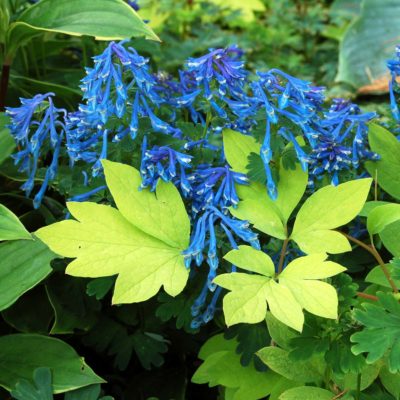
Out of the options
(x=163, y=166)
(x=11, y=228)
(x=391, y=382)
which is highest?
(x=163, y=166)

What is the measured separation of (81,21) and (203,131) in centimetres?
42

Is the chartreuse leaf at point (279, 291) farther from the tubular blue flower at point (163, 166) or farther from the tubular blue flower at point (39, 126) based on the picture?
the tubular blue flower at point (39, 126)

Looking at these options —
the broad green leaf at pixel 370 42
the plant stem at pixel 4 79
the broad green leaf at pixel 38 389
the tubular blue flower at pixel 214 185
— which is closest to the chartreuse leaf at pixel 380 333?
the tubular blue flower at pixel 214 185

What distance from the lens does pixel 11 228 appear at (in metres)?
0.99

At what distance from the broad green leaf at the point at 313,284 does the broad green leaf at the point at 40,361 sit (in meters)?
0.36

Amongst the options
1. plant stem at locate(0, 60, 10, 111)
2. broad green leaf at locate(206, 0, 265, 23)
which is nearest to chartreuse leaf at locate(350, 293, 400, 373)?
plant stem at locate(0, 60, 10, 111)

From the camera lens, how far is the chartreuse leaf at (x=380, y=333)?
2.45 ft

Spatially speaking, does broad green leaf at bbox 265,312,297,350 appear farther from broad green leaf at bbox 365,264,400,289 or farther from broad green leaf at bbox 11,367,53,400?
broad green leaf at bbox 11,367,53,400

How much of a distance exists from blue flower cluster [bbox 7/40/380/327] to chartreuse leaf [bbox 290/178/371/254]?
0.20ft

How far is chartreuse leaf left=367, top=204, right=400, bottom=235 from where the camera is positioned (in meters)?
0.87

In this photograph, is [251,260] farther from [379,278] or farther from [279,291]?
[379,278]

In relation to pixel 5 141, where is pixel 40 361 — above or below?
below

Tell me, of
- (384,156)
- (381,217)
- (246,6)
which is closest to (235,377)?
(381,217)

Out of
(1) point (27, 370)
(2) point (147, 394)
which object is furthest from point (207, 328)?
(1) point (27, 370)
